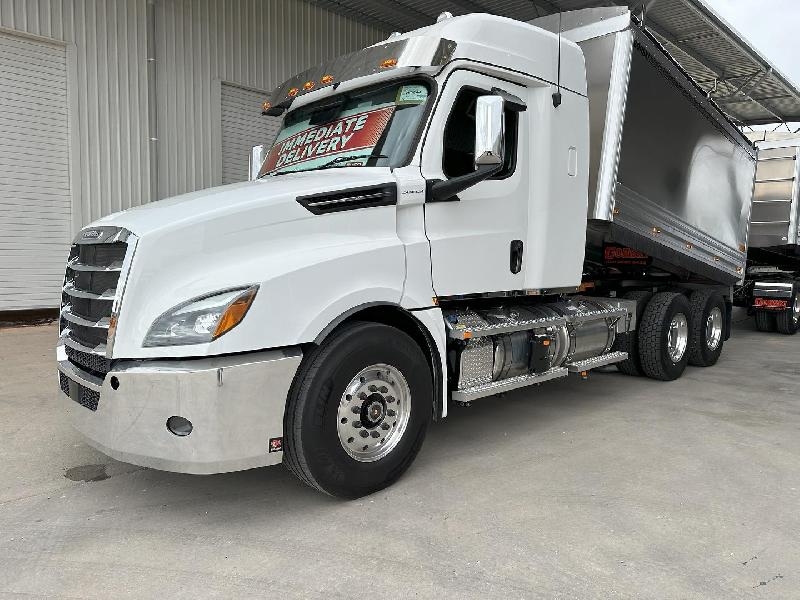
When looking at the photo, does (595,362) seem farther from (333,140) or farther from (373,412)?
(333,140)

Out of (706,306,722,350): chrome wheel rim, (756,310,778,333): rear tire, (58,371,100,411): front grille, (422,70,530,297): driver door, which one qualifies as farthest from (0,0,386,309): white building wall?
(756,310,778,333): rear tire

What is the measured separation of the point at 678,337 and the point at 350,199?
17.5ft

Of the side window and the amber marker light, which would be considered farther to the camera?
the side window

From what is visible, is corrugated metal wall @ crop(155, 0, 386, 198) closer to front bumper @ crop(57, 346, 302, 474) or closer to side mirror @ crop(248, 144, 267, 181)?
side mirror @ crop(248, 144, 267, 181)

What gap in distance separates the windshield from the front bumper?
5.18 feet

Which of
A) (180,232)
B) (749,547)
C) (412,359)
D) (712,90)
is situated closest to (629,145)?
(412,359)

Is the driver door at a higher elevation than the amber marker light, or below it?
higher

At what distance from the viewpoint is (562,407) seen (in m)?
6.11

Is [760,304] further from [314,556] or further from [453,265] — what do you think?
[314,556]

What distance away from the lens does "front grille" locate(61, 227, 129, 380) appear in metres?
3.39

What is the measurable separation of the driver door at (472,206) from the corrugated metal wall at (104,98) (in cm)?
867

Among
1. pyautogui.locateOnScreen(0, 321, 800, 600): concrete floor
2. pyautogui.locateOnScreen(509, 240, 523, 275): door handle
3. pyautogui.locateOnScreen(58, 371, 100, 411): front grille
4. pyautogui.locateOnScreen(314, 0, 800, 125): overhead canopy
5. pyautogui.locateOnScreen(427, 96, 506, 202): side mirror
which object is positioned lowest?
pyautogui.locateOnScreen(0, 321, 800, 600): concrete floor

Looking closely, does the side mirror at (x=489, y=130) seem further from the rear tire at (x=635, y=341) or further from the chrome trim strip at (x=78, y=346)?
the rear tire at (x=635, y=341)

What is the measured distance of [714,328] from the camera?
27.6ft
